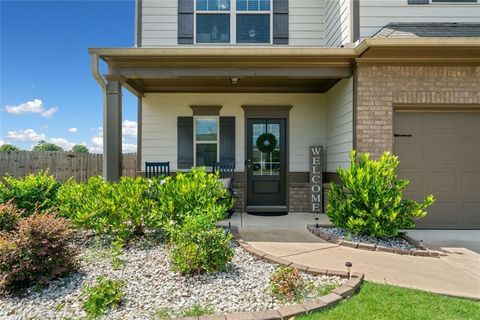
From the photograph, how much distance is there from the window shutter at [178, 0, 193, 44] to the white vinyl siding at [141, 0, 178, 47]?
0.30ft

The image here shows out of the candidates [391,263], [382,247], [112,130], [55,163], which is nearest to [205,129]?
[112,130]

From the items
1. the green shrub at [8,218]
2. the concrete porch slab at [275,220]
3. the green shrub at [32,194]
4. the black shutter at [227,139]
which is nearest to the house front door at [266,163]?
the black shutter at [227,139]

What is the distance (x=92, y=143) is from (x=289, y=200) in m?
10.2

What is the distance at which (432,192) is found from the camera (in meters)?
5.08

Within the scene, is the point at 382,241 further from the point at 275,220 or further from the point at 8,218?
the point at 8,218

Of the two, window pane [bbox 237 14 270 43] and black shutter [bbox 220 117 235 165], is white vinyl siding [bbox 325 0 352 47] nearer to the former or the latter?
window pane [bbox 237 14 270 43]

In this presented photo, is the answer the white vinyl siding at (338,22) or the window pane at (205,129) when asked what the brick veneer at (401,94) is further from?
the window pane at (205,129)

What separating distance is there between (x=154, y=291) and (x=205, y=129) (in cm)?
467

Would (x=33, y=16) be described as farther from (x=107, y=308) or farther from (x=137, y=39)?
(x=107, y=308)

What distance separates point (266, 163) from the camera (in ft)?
22.5

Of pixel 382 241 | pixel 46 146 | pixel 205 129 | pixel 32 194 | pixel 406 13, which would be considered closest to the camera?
pixel 382 241

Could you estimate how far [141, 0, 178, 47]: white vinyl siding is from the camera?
6.71m

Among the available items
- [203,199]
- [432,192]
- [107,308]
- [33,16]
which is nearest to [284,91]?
[432,192]

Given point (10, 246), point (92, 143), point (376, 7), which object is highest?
point (376, 7)
